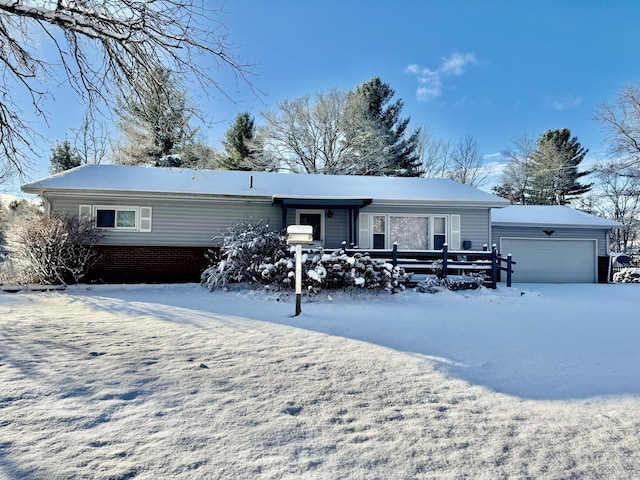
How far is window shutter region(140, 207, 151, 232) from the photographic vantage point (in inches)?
468

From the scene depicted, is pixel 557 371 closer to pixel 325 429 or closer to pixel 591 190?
pixel 325 429

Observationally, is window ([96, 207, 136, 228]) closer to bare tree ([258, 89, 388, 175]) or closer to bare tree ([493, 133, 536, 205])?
bare tree ([258, 89, 388, 175])

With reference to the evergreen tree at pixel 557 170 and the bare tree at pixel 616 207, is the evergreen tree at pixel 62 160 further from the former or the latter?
the bare tree at pixel 616 207

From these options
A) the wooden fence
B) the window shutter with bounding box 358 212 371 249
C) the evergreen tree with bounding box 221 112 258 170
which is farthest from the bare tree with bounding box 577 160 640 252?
the evergreen tree with bounding box 221 112 258 170

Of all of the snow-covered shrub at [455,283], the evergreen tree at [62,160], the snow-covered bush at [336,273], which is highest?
the evergreen tree at [62,160]

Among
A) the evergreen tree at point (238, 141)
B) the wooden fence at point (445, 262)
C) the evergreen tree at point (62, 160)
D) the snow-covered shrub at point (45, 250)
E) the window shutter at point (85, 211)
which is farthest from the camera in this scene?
the evergreen tree at point (238, 141)

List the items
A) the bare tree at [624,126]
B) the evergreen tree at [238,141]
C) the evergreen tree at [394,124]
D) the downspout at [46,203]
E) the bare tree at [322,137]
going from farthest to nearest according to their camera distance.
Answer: the evergreen tree at [394,124]
the evergreen tree at [238,141]
the bare tree at [322,137]
the bare tree at [624,126]
the downspout at [46,203]

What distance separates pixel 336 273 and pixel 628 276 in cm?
1567

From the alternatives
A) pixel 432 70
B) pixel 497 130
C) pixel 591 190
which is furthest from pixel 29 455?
pixel 591 190

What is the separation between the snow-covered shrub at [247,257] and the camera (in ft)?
31.4

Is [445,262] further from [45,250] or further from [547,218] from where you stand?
[45,250]

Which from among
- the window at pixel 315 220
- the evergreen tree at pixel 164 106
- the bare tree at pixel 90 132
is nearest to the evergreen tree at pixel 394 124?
the window at pixel 315 220

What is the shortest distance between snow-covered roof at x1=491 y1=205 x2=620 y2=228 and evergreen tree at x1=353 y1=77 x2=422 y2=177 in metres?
11.1

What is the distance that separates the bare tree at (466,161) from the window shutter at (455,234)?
54.9 feet
